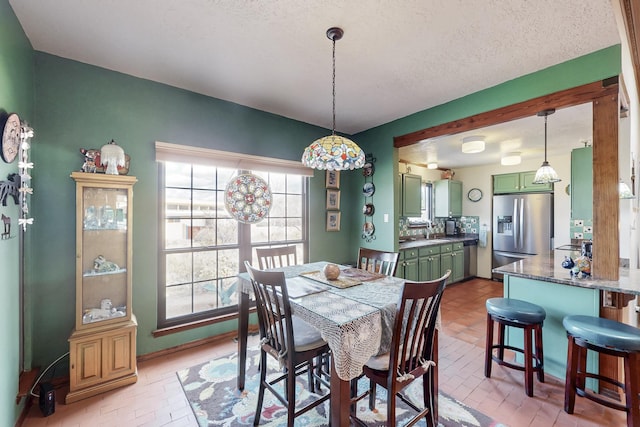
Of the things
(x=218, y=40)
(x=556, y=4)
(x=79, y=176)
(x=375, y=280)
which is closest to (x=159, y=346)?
(x=79, y=176)

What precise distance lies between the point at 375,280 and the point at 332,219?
183cm

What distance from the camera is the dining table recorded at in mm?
1284

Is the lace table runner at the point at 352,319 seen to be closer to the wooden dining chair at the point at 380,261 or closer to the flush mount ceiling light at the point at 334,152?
the wooden dining chair at the point at 380,261

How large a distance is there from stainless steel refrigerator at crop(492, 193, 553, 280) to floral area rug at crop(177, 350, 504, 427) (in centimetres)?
422

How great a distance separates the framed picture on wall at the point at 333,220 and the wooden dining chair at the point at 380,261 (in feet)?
3.85

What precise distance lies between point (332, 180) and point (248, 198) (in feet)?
4.22

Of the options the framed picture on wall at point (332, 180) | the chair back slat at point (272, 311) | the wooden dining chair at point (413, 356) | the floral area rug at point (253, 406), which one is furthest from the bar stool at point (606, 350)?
the framed picture on wall at point (332, 180)

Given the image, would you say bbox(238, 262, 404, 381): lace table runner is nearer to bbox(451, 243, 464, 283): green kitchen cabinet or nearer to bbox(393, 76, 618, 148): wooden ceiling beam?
bbox(393, 76, 618, 148): wooden ceiling beam

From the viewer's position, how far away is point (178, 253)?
2703 millimetres

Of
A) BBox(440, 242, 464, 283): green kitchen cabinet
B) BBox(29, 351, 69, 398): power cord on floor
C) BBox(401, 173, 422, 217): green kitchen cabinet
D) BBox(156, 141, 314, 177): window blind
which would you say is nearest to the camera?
BBox(29, 351, 69, 398): power cord on floor

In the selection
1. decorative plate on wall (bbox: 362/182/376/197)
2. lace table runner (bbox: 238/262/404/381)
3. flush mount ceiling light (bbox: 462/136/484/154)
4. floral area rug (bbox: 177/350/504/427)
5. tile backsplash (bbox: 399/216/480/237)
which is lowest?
floral area rug (bbox: 177/350/504/427)

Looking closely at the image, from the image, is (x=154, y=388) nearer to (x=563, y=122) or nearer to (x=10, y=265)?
(x=10, y=265)

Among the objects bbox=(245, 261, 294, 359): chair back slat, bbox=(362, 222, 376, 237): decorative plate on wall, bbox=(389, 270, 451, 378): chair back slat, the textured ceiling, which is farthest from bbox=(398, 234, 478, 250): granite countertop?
bbox=(245, 261, 294, 359): chair back slat

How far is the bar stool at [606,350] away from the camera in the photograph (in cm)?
157
